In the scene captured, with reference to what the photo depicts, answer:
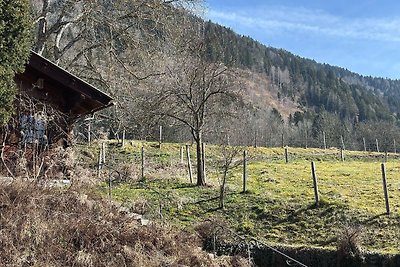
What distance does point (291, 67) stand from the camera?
531 ft

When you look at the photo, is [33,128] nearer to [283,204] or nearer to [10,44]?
[10,44]

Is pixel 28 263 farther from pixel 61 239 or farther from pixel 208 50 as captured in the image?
pixel 208 50

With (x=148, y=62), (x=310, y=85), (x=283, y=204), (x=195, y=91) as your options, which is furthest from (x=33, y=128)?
(x=310, y=85)

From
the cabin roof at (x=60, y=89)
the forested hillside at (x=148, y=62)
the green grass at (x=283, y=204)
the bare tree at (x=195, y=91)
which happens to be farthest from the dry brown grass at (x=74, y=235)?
the bare tree at (x=195, y=91)

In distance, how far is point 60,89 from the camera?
14766 mm

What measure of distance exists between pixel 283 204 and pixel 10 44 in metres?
11.2

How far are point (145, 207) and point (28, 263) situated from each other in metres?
6.23

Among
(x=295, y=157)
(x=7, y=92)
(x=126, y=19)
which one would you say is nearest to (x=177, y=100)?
(x=126, y=19)

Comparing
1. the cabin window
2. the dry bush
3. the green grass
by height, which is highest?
the cabin window

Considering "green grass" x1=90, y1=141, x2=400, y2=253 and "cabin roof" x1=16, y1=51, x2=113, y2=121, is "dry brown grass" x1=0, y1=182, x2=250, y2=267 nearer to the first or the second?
"green grass" x1=90, y1=141, x2=400, y2=253

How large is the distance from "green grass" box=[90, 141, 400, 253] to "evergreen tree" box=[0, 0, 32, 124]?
4.78 metres

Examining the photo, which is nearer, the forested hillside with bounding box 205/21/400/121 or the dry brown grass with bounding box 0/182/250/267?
the dry brown grass with bounding box 0/182/250/267

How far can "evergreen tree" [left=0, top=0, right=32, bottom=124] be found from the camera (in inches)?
429

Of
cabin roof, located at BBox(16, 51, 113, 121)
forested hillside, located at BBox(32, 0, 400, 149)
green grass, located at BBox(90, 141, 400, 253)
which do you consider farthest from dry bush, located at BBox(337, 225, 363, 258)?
forested hillside, located at BBox(32, 0, 400, 149)
